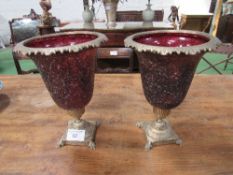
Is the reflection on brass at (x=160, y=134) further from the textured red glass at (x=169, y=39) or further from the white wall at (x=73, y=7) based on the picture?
the white wall at (x=73, y=7)

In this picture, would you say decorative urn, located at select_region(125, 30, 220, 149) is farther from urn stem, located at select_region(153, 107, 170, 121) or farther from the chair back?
the chair back

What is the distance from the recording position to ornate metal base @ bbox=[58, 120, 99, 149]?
0.74m

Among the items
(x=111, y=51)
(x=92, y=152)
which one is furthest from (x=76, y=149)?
(x=111, y=51)

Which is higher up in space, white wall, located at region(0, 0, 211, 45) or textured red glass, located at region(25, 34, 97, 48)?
textured red glass, located at region(25, 34, 97, 48)

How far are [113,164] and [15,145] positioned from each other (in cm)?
35

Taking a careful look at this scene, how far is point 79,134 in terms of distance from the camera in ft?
2.49

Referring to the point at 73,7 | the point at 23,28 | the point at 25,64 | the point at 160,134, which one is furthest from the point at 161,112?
the point at 73,7

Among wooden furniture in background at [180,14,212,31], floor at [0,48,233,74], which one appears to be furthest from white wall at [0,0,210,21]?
floor at [0,48,233,74]

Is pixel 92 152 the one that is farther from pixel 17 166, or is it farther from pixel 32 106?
pixel 32 106

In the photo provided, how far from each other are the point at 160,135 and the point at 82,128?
272 mm

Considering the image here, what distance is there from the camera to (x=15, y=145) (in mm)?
745

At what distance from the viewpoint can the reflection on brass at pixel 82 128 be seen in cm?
73

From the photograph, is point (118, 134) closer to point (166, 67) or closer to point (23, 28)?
point (166, 67)

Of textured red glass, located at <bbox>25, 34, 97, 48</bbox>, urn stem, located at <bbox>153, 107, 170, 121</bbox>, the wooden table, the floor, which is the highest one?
textured red glass, located at <bbox>25, 34, 97, 48</bbox>
